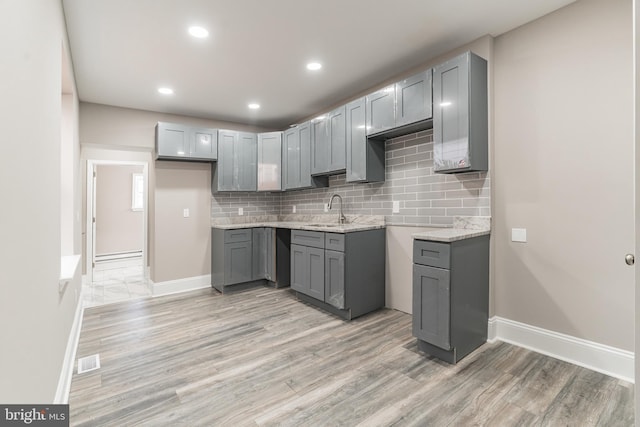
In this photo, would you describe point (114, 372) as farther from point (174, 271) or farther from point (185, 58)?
point (185, 58)

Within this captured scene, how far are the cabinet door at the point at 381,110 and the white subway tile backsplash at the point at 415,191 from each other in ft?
1.20

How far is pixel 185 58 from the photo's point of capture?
2898 millimetres

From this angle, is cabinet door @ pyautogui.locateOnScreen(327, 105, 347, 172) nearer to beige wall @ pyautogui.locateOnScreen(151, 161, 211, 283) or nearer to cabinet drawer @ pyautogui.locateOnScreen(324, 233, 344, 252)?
cabinet drawer @ pyautogui.locateOnScreen(324, 233, 344, 252)

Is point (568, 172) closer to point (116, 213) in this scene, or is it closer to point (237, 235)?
point (237, 235)

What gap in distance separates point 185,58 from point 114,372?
2.78 metres

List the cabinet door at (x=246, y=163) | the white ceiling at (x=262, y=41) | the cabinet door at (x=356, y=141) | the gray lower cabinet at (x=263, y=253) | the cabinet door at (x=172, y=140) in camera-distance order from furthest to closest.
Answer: the cabinet door at (x=246, y=163) → the gray lower cabinet at (x=263, y=253) → the cabinet door at (x=172, y=140) → the cabinet door at (x=356, y=141) → the white ceiling at (x=262, y=41)

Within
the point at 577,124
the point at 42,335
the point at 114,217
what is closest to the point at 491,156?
the point at 577,124

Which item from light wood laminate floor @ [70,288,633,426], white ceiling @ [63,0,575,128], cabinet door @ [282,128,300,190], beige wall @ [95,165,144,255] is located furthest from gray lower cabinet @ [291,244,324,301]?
beige wall @ [95,165,144,255]

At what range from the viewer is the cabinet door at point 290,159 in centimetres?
452

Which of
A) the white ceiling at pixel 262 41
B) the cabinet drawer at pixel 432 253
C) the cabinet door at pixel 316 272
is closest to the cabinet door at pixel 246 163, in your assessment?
the white ceiling at pixel 262 41

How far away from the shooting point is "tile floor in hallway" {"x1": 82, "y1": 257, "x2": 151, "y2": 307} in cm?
425

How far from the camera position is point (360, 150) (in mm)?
3449

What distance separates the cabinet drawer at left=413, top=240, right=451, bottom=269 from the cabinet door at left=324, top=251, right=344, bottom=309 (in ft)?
3.06

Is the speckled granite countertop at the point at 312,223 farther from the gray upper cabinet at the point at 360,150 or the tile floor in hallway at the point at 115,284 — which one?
the tile floor in hallway at the point at 115,284
